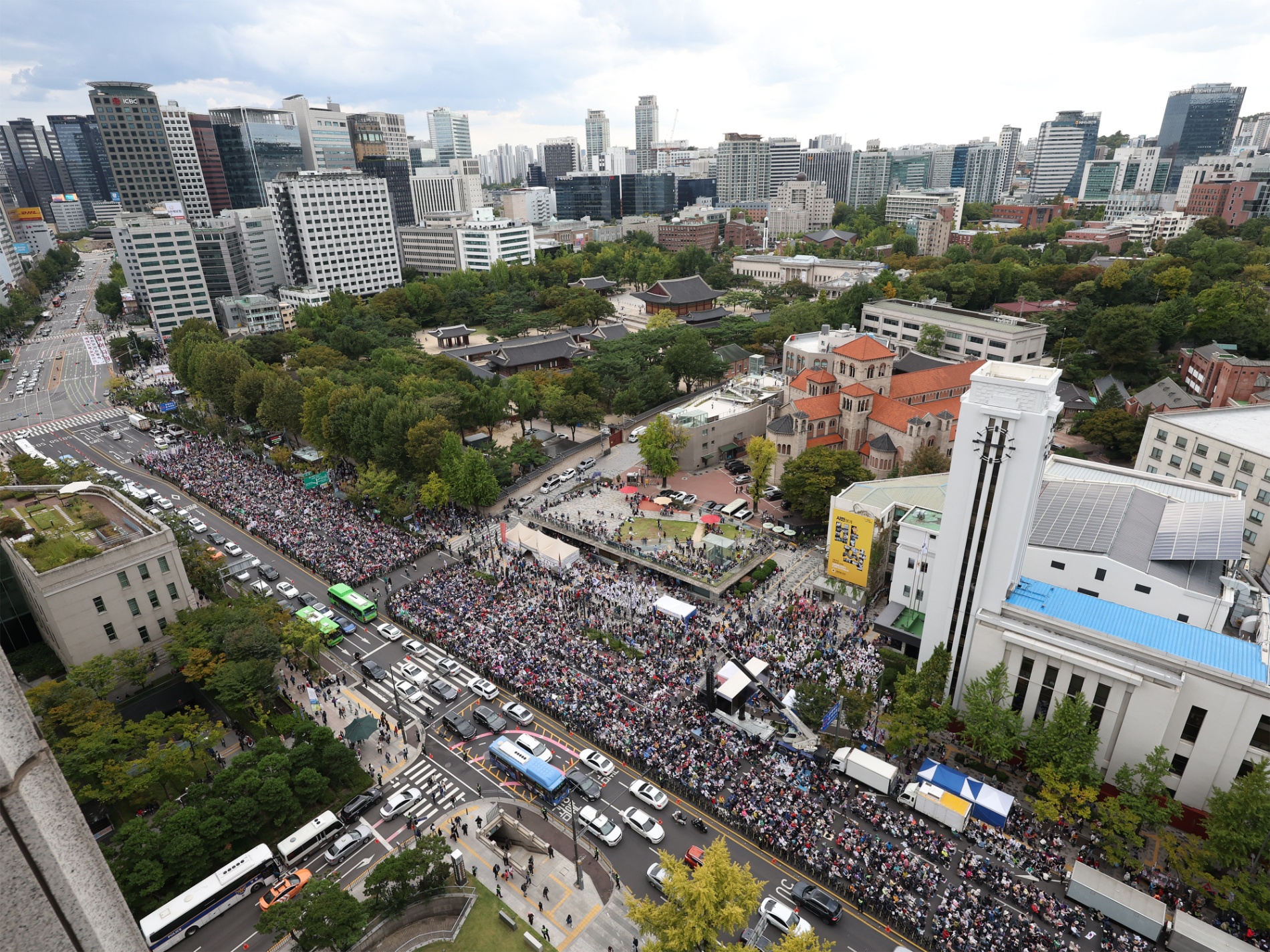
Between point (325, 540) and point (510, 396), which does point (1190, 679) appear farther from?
point (510, 396)

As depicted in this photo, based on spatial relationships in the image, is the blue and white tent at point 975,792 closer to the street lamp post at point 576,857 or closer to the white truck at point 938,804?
the white truck at point 938,804

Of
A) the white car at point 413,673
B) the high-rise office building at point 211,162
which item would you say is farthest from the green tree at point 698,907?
the high-rise office building at point 211,162

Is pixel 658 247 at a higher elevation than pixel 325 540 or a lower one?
higher

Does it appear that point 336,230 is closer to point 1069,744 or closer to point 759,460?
point 759,460

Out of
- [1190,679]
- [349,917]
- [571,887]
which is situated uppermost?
[1190,679]

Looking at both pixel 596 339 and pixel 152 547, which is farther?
pixel 596 339

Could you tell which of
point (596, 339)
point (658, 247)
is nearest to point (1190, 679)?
point (596, 339)

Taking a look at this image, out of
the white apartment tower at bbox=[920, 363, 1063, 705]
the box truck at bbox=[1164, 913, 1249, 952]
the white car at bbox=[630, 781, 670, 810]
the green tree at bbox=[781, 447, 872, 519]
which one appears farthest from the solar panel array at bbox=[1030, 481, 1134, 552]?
the white car at bbox=[630, 781, 670, 810]
